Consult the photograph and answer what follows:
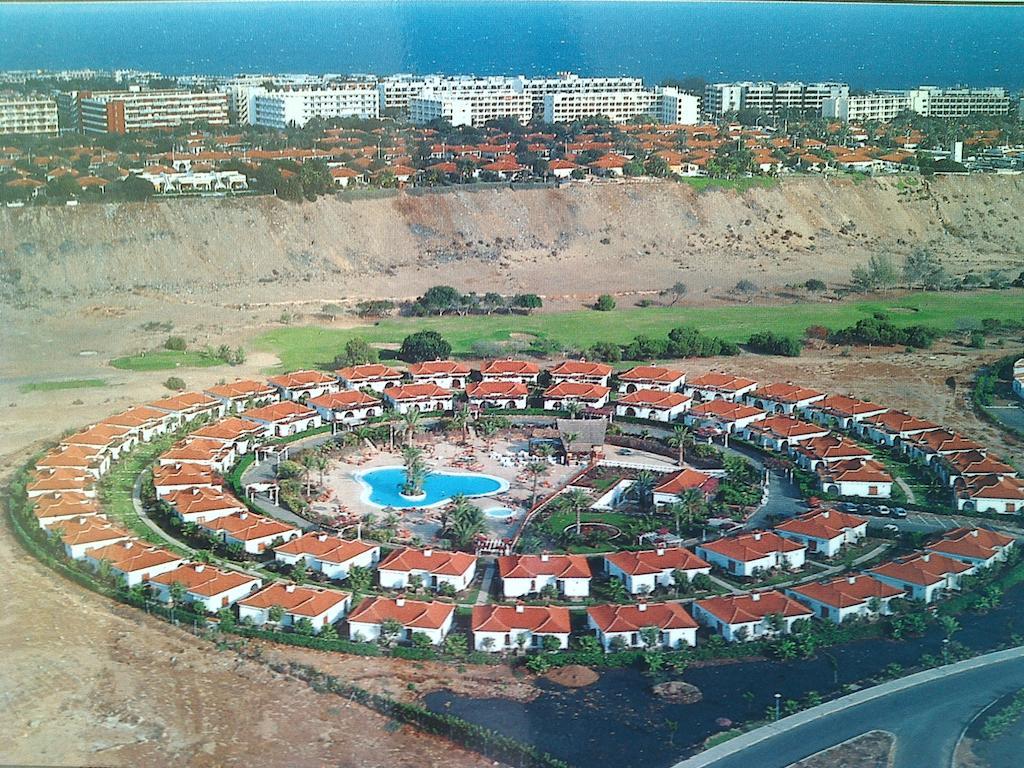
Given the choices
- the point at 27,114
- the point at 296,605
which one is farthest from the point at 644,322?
the point at 27,114

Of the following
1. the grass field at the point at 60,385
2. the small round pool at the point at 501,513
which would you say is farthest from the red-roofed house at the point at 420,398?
the grass field at the point at 60,385

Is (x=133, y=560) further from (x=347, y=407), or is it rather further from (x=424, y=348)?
(x=424, y=348)

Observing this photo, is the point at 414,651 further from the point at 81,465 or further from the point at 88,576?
the point at 81,465

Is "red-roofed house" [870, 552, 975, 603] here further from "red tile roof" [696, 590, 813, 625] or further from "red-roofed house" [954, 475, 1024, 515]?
"red-roofed house" [954, 475, 1024, 515]

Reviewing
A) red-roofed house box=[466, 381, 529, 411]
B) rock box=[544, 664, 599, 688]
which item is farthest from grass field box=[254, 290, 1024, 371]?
rock box=[544, 664, 599, 688]

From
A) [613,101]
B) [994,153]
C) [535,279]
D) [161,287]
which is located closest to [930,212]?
[994,153]
